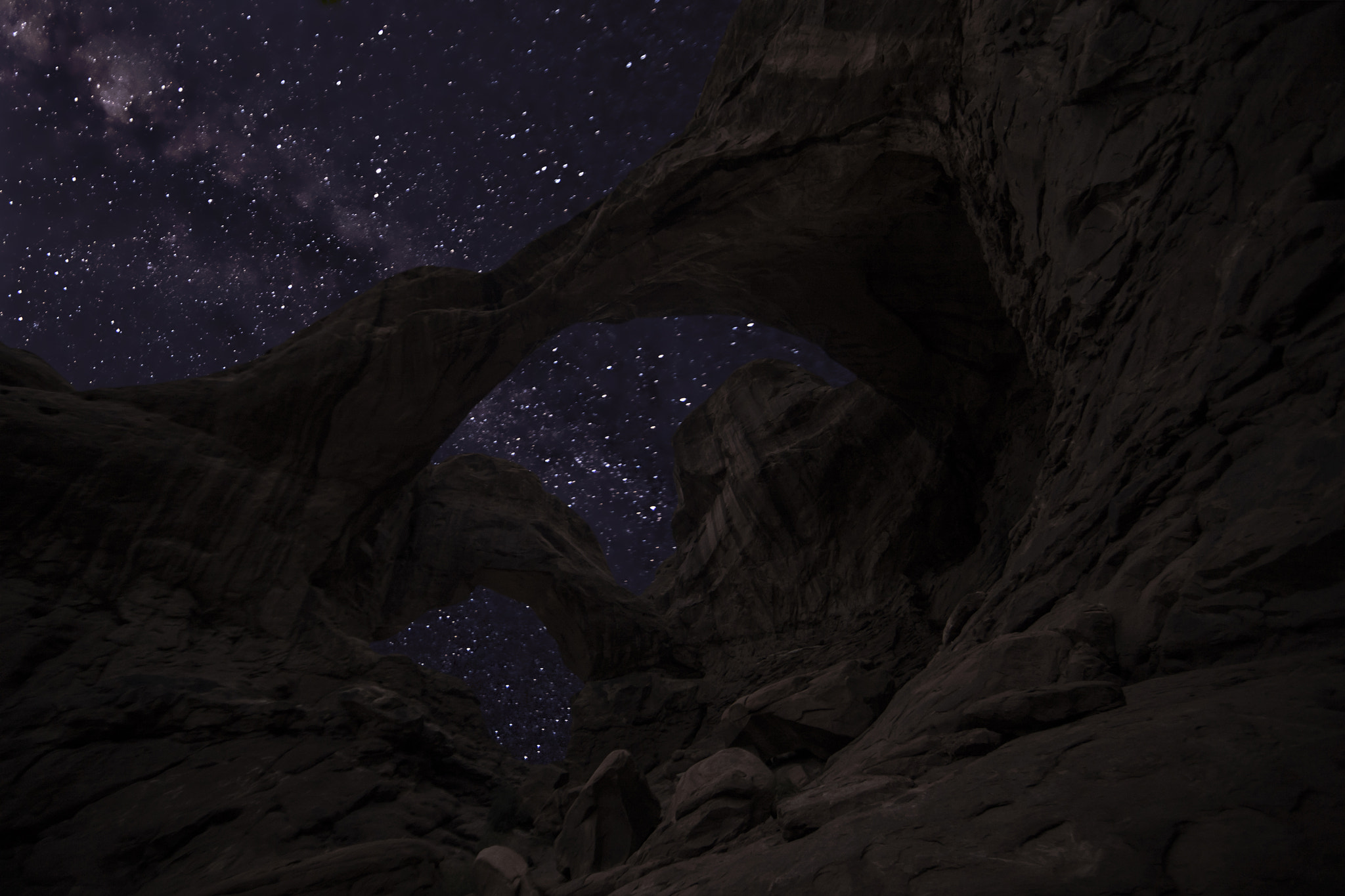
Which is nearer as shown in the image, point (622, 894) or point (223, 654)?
point (622, 894)

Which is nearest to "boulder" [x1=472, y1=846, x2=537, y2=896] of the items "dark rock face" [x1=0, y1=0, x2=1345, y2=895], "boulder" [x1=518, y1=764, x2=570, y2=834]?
"dark rock face" [x1=0, y1=0, x2=1345, y2=895]

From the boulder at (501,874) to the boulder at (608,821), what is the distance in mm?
544

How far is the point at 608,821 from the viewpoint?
659 centimetres

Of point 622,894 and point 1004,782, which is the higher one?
point 1004,782

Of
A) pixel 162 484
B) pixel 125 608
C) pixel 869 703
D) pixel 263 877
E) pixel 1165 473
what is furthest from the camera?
pixel 162 484

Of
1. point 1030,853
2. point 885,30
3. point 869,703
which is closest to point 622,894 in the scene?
point 1030,853

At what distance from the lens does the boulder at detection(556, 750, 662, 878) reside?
6270 mm

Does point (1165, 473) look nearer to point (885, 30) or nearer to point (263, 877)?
point (885, 30)

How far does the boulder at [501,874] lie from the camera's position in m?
5.75

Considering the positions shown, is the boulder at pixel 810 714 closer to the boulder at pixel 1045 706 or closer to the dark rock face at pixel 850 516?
the dark rock face at pixel 850 516

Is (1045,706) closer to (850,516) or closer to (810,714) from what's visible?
(810,714)

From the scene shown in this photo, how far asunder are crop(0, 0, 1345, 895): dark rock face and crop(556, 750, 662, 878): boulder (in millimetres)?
1193

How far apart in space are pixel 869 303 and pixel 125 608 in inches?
577

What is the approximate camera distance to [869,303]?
13586mm
